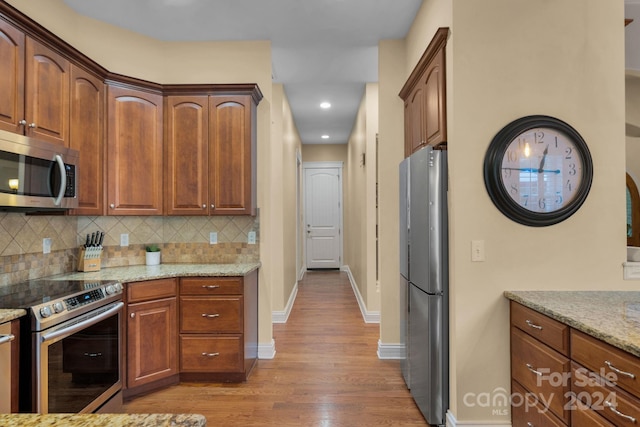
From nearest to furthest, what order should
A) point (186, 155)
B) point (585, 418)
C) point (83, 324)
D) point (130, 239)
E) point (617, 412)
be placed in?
point (617, 412) → point (585, 418) → point (83, 324) → point (186, 155) → point (130, 239)

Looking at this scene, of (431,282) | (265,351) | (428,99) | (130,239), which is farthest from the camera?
(265,351)

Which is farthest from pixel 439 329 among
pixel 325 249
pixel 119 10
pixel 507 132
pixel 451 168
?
pixel 325 249

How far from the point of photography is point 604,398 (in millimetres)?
1372

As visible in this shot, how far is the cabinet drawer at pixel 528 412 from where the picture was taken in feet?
5.61

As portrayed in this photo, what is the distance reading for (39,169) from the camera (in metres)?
2.12

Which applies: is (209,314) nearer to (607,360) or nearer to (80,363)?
(80,363)

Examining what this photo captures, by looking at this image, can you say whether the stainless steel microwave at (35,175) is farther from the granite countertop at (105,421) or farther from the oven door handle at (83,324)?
the granite countertop at (105,421)

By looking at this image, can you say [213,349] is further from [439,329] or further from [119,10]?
[119,10]

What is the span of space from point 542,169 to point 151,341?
2.86 m

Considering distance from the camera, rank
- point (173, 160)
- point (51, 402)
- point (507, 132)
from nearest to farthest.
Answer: point (51, 402), point (507, 132), point (173, 160)

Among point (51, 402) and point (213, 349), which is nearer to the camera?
point (51, 402)

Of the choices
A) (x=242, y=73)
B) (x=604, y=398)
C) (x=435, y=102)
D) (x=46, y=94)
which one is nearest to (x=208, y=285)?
(x=46, y=94)

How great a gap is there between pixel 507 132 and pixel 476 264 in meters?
0.78

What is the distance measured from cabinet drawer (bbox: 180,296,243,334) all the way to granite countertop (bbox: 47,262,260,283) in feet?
0.67
